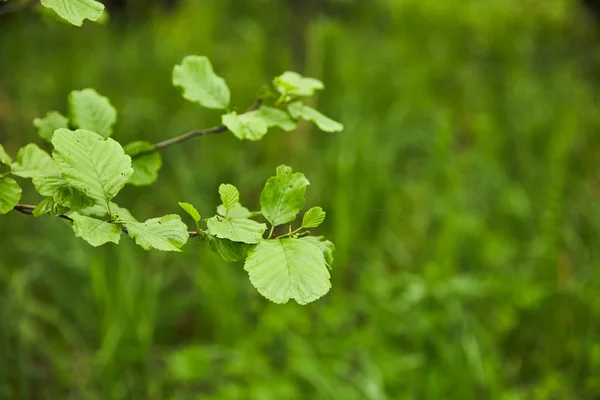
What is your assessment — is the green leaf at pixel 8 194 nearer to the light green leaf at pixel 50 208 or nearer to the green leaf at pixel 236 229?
the light green leaf at pixel 50 208

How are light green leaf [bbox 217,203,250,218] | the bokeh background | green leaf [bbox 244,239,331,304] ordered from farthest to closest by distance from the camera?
the bokeh background
light green leaf [bbox 217,203,250,218]
green leaf [bbox 244,239,331,304]

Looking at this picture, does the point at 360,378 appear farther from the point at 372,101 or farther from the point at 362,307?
the point at 372,101

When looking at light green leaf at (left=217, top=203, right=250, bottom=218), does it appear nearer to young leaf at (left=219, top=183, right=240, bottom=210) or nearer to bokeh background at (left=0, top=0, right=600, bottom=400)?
young leaf at (left=219, top=183, right=240, bottom=210)

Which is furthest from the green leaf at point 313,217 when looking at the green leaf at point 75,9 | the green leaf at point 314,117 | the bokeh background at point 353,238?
the bokeh background at point 353,238

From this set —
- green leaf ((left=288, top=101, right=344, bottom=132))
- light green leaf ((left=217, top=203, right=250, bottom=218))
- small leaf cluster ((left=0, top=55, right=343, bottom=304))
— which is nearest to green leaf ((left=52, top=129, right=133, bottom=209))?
small leaf cluster ((left=0, top=55, right=343, bottom=304))

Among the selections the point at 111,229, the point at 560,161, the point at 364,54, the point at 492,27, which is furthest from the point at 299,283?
the point at 492,27

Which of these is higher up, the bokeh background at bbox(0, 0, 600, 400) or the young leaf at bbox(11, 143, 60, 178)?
the young leaf at bbox(11, 143, 60, 178)

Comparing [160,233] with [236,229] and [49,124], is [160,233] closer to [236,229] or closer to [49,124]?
[236,229]
